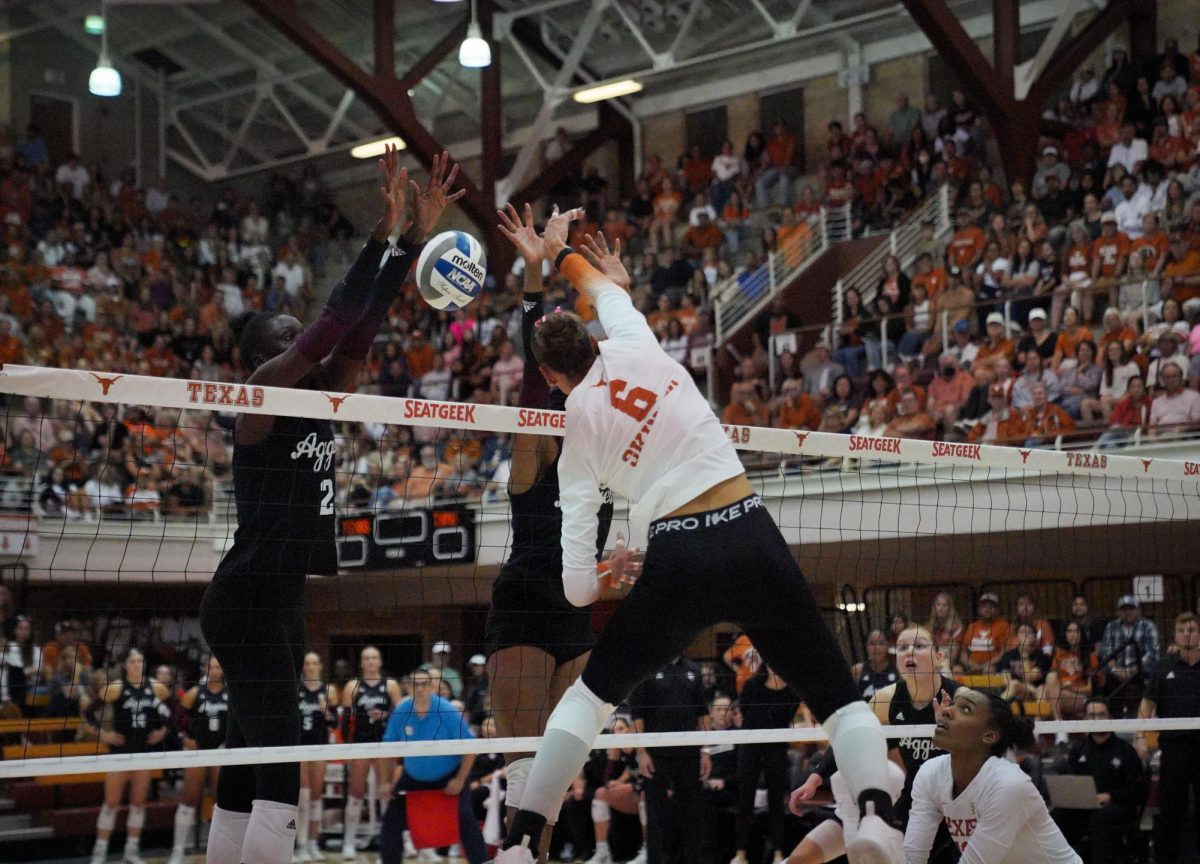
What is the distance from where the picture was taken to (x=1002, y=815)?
5320 mm

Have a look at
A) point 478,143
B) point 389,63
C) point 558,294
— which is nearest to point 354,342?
point 558,294

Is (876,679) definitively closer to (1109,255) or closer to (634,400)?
(634,400)

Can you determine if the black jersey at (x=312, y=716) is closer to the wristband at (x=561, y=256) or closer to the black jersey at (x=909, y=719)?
the black jersey at (x=909, y=719)

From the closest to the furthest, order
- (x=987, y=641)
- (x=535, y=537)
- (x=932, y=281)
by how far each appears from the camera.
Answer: (x=535, y=537) → (x=987, y=641) → (x=932, y=281)

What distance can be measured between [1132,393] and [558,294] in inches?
353

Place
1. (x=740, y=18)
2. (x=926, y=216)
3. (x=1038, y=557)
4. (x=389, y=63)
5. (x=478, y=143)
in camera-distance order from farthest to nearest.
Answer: (x=478, y=143)
(x=740, y=18)
(x=389, y=63)
(x=926, y=216)
(x=1038, y=557)

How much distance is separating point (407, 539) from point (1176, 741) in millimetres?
7633

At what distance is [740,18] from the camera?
73.0 feet

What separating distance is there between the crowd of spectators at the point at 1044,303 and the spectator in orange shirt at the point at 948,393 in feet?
0.06

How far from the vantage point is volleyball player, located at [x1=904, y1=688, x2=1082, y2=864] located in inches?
210

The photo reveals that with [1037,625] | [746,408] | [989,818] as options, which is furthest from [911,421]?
[989,818]

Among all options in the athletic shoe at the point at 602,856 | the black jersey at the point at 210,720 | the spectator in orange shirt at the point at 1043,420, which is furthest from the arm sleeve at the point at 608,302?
the spectator in orange shirt at the point at 1043,420

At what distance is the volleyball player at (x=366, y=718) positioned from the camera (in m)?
12.6

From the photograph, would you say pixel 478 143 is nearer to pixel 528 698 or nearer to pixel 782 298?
pixel 782 298
